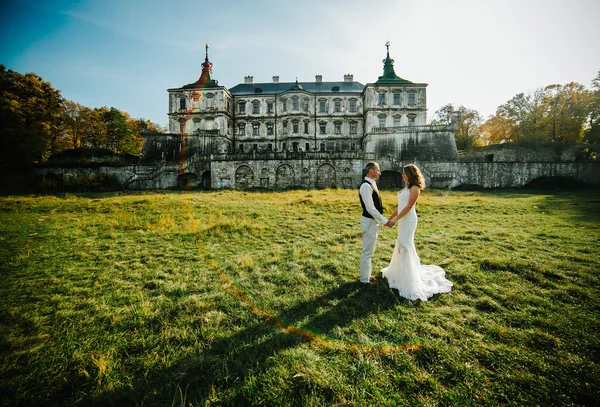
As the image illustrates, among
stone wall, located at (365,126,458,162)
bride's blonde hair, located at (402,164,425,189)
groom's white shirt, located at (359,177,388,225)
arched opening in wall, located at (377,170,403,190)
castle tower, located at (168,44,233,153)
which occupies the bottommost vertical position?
groom's white shirt, located at (359,177,388,225)

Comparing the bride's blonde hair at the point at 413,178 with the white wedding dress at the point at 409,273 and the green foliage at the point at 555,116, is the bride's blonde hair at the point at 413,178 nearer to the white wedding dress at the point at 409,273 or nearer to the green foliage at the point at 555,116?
the white wedding dress at the point at 409,273

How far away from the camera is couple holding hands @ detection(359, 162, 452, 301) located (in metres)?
4.29

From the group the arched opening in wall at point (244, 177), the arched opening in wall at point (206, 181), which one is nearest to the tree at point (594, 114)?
the arched opening in wall at point (244, 177)

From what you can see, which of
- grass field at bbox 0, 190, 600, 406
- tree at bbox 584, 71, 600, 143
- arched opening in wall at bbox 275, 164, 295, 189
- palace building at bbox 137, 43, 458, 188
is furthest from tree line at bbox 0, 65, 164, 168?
tree at bbox 584, 71, 600, 143

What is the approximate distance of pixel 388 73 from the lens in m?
39.6

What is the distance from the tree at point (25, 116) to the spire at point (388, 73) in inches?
1742

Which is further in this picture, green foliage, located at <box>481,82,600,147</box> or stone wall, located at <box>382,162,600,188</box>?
green foliage, located at <box>481,82,600,147</box>

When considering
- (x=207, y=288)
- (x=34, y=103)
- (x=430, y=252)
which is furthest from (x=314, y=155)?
(x=34, y=103)

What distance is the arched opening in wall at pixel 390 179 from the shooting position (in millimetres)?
26873

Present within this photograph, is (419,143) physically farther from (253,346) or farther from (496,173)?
(253,346)

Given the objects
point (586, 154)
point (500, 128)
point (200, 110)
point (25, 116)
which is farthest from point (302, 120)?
point (586, 154)

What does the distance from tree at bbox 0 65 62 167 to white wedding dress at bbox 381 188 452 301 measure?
3561cm

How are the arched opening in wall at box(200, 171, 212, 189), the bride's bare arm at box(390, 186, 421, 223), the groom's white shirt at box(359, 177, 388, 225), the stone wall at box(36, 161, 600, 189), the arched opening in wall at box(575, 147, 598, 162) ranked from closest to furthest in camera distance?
the bride's bare arm at box(390, 186, 421, 223) → the groom's white shirt at box(359, 177, 388, 225) → the stone wall at box(36, 161, 600, 189) → the arched opening in wall at box(200, 171, 212, 189) → the arched opening in wall at box(575, 147, 598, 162)

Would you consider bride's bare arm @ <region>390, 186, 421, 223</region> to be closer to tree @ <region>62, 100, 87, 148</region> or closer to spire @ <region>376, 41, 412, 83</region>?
spire @ <region>376, 41, 412, 83</region>
